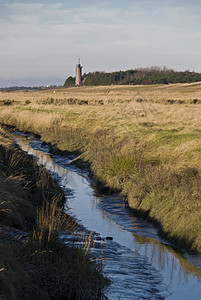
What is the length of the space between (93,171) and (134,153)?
6.14 feet

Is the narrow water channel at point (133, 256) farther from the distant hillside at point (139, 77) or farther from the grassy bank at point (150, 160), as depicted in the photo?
the distant hillside at point (139, 77)

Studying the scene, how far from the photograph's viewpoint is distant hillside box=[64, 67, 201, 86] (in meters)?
112

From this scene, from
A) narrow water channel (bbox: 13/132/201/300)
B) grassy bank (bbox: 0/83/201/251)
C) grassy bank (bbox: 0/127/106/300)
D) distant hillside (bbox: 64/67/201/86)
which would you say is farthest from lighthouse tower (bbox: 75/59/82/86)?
grassy bank (bbox: 0/127/106/300)

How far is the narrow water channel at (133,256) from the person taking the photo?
7.27 m

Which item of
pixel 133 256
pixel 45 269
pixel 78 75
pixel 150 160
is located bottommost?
pixel 133 256

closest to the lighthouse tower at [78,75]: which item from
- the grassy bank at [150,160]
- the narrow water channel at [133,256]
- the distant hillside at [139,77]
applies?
the distant hillside at [139,77]

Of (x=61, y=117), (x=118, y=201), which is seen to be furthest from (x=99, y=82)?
(x=118, y=201)

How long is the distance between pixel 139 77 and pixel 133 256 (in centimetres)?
11514

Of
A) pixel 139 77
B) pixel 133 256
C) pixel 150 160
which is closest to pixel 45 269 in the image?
pixel 133 256

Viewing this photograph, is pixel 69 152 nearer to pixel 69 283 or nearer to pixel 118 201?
pixel 118 201

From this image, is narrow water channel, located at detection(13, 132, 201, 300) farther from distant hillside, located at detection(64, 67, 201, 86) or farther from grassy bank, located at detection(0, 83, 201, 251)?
distant hillside, located at detection(64, 67, 201, 86)

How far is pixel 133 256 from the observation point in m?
8.79

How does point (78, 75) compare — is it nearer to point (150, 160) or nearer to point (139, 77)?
point (139, 77)

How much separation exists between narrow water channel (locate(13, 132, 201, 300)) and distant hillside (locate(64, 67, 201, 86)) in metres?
101
